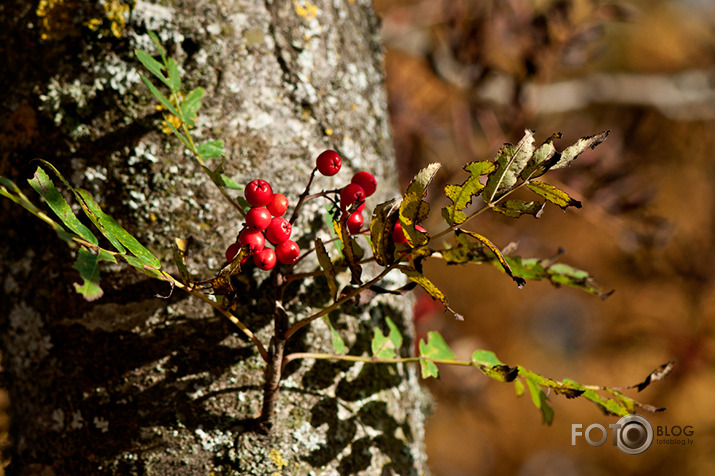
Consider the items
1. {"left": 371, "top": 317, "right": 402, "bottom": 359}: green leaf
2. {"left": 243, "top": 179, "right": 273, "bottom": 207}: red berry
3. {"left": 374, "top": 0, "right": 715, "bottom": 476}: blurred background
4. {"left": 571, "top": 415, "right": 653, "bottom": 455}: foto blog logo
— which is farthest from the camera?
{"left": 374, "top": 0, "right": 715, "bottom": 476}: blurred background

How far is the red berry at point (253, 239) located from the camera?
0.52m

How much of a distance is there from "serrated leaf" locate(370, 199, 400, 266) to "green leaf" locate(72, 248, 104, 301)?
9.2 inches

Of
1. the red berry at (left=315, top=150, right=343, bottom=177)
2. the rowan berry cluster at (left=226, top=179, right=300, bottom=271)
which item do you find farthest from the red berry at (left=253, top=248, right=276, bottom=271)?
the red berry at (left=315, top=150, right=343, bottom=177)

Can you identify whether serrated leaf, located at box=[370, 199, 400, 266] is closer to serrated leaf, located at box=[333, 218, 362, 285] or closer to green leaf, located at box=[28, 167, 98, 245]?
serrated leaf, located at box=[333, 218, 362, 285]

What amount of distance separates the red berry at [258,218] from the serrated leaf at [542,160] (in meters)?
0.24

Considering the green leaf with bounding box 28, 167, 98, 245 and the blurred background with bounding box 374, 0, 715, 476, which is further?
the blurred background with bounding box 374, 0, 715, 476

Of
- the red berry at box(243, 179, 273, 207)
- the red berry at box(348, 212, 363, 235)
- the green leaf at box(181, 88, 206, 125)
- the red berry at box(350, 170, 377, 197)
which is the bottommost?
the red berry at box(348, 212, 363, 235)

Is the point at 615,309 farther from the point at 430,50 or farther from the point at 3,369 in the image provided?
the point at 3,369

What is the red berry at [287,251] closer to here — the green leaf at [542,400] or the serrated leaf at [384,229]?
the serrated leaf at [384,229]

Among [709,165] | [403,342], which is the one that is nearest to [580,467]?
[709,165]

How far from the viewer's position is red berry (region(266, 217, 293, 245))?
54 centimetres

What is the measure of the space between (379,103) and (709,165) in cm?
299

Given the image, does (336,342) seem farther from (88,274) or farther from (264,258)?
(88,274)

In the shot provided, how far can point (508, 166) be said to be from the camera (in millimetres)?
456
